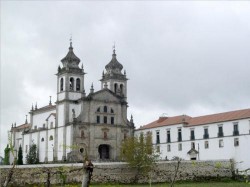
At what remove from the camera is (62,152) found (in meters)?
58.8

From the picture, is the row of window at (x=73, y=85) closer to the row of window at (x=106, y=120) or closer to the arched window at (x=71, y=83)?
the arched window at (x=71, y=83)

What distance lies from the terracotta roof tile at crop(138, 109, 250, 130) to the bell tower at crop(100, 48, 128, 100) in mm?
6978

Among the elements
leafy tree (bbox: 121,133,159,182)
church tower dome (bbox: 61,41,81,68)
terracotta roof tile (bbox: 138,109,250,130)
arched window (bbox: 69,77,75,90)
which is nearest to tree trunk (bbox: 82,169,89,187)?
leafy tree (bbox: 121,133,159,182)

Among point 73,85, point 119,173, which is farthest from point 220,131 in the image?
point 73,85

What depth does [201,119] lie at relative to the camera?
2344 inches

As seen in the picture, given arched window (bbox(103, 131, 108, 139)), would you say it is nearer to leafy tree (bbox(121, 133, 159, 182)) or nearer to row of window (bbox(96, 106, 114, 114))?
row of window (bbox(96, 106, 114, 114))

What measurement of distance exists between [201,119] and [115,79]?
53.4 feet

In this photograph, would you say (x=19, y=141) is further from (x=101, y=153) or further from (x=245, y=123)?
(x=245, y=123)

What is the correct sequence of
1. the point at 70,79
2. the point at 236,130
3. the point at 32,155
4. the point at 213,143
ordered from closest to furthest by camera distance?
the point at 236,130 → the point at 213,143 → the point at 32,155 → the point at 70,79

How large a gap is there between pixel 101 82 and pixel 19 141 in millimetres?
16312

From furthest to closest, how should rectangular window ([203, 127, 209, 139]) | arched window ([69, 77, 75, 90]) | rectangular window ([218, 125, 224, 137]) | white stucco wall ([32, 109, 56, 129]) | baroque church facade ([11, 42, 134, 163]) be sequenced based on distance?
white stucco wall ([32, 109, 56, 129]), arched window ([69, 77, 75, 90]), baroque church facade ([11, 42, 134, 163]), rectangular window ([203, 127, 209, 139]), rectangular window ([218, 125, 224, 137])

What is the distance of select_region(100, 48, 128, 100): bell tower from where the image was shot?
2712 inches

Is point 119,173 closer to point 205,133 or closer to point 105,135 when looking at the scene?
point 205,133

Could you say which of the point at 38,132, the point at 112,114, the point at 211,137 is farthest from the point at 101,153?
the point at 211,137
